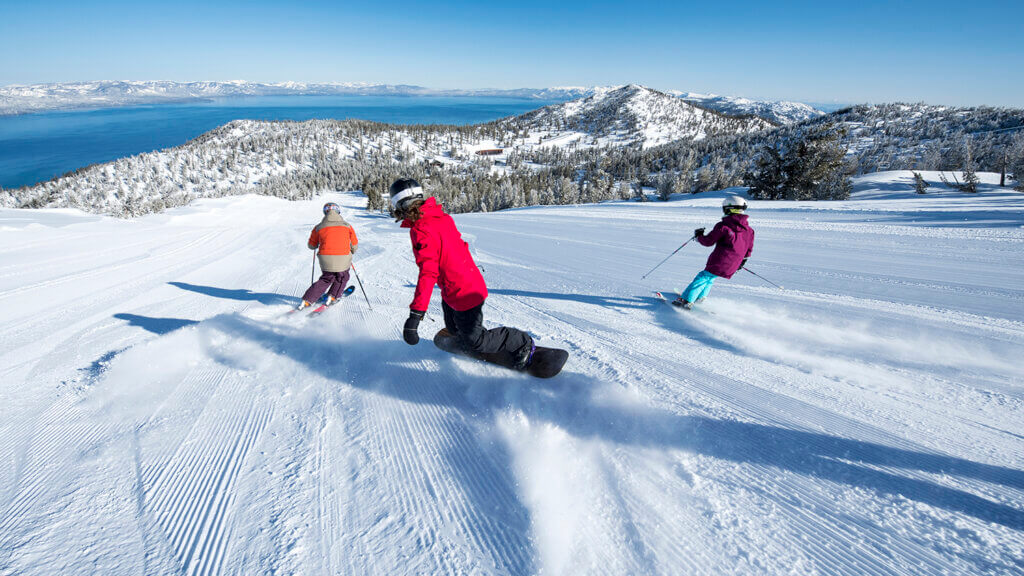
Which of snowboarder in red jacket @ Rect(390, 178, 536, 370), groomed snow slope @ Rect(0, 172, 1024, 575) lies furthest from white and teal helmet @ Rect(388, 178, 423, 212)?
groomed snow slope @ Rect(0, 172, 1024, 575)

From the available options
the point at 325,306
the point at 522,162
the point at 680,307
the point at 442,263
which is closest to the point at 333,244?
the point at 325,306

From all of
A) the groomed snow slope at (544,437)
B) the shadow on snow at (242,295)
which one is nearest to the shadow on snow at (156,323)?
the groomed snow slope at (544,437)

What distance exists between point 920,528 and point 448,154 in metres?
168

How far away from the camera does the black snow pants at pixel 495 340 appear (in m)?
3.18

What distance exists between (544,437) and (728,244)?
3553 millimetres

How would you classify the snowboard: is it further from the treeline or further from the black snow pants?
the treeline

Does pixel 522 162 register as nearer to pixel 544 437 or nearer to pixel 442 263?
pixel 442 263

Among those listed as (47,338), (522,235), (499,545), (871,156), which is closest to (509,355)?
(499,545)

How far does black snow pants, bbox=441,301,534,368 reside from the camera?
10.4 feet

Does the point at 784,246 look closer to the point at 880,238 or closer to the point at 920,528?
the point at 880,238

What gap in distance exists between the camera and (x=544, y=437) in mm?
2424

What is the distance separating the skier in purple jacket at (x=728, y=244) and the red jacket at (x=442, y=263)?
303 centimetres

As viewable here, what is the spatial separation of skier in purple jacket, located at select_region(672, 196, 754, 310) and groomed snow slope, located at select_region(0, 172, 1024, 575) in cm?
41

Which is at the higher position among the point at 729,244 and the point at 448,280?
the point at 729,244
